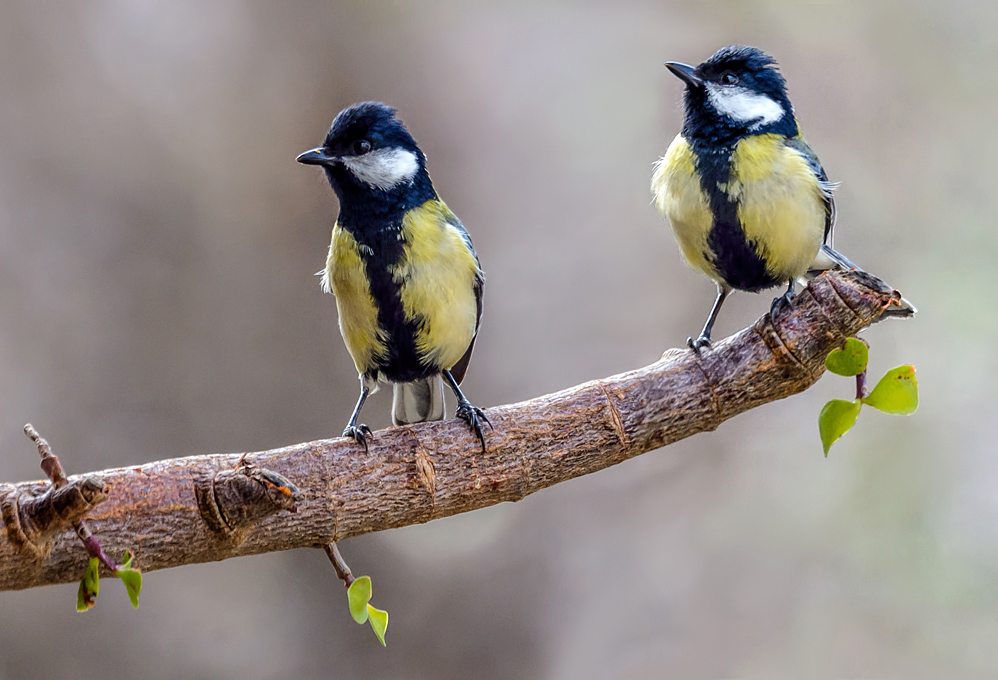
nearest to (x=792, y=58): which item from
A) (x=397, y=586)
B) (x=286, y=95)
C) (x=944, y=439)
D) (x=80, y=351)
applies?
(x=944, y=439)

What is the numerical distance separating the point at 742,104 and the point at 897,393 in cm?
53

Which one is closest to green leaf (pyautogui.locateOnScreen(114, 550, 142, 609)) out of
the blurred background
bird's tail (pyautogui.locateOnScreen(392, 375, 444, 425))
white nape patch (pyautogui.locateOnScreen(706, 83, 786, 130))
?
bird's tail (pyautogui.locateOnScreen(392, 375, 444, 425))

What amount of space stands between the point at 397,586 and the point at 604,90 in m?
1.54

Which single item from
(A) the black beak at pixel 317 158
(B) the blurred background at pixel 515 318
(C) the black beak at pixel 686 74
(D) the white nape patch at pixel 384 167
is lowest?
(B) the blurred background at pixel 515 318

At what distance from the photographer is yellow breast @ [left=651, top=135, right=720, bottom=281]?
1390 millimetres

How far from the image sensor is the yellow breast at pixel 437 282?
1.38m

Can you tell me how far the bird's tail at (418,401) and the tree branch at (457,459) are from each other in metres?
0.19

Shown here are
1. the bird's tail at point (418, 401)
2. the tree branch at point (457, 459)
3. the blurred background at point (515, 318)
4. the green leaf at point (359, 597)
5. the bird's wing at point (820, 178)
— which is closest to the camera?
the green leaf at point (359, 597)

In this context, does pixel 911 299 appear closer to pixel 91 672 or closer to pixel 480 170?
pixel 480 170

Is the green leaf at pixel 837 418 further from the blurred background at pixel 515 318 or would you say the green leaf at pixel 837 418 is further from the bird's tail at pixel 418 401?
the blurred background at pixel 515 318

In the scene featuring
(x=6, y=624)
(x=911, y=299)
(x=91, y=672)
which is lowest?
(x=91, y=672)

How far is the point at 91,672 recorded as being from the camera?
7.41 feet

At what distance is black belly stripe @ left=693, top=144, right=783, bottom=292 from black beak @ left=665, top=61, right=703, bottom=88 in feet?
0.31

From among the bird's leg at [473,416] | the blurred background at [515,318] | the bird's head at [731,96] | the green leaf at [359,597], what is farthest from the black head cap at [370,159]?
the blurred background at [515,318]
